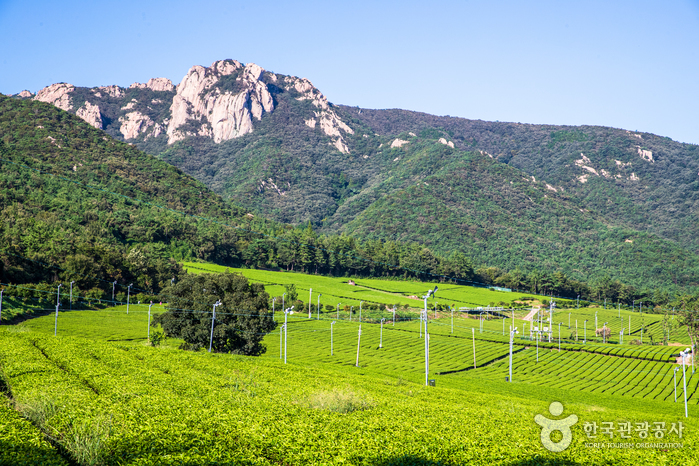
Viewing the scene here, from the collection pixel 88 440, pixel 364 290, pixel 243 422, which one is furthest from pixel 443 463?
pixel 364 290

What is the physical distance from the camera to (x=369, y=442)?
37.4 ft

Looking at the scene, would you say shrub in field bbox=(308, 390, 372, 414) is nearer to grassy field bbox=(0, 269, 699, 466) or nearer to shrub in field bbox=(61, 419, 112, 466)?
grassy field bbox=(0, 269, 699, 466)

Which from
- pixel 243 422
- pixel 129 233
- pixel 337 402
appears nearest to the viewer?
pixel 243 422

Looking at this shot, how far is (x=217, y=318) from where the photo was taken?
170 ft

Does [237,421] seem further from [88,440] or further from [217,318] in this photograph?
[217,318]

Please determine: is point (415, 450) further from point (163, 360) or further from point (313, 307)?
point (313, 307)

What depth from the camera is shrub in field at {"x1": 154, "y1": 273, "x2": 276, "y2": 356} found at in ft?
167

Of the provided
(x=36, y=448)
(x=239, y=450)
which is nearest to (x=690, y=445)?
(x=239, y=450)

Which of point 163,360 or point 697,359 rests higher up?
point 163,360

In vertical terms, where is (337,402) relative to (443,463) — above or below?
below

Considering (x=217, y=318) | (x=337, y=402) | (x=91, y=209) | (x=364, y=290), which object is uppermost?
(x=91, y=209)

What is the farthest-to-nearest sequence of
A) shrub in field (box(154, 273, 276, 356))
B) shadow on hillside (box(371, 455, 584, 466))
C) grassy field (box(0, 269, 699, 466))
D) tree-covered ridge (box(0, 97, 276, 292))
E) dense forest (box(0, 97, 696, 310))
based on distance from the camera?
dense forest (box(0, 97, 696, 310)) → tree-covered ridge (box(0, 97, 276, 292)) → shrub in field (box(154, 273, 276, 356)) → shadow on hillside (box(371, 455, 584, 466)) → grassy field (box(0, 269, 699, 466))

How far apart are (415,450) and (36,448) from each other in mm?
7999

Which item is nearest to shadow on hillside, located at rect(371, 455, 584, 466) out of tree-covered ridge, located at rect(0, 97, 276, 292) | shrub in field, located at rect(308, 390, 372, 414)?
shrub in field, located at rect(308, 390, 372, 414)
